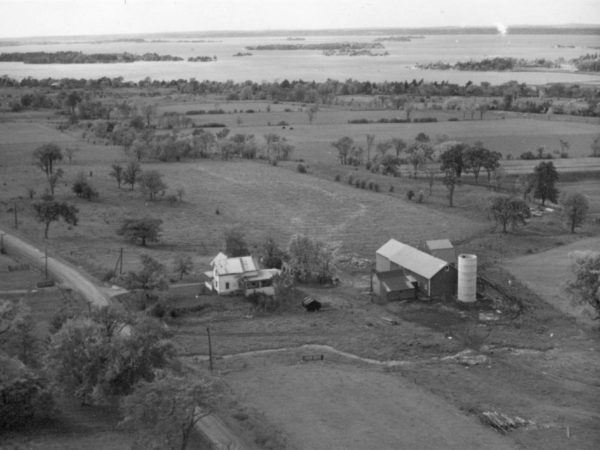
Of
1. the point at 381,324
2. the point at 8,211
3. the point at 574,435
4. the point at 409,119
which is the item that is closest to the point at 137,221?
the point at 8,211

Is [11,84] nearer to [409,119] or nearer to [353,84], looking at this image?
[353,84]

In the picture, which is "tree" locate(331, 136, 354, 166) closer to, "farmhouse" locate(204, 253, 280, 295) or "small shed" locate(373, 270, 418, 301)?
"small shed" locate(373, 270, 418, 301)

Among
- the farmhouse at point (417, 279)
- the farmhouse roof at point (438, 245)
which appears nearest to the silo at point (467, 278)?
the farmhouse at point (417, 279)

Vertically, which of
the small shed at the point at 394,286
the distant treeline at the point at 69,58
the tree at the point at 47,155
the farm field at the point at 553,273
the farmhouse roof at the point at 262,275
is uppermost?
the distant treeline at the point at 69,58

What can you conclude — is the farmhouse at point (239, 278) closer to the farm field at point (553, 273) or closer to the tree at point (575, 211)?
the farm field at point (553, 273)

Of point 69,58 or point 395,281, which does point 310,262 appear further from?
point 69,58

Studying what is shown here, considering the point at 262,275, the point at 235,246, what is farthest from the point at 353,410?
the point at 235,246
